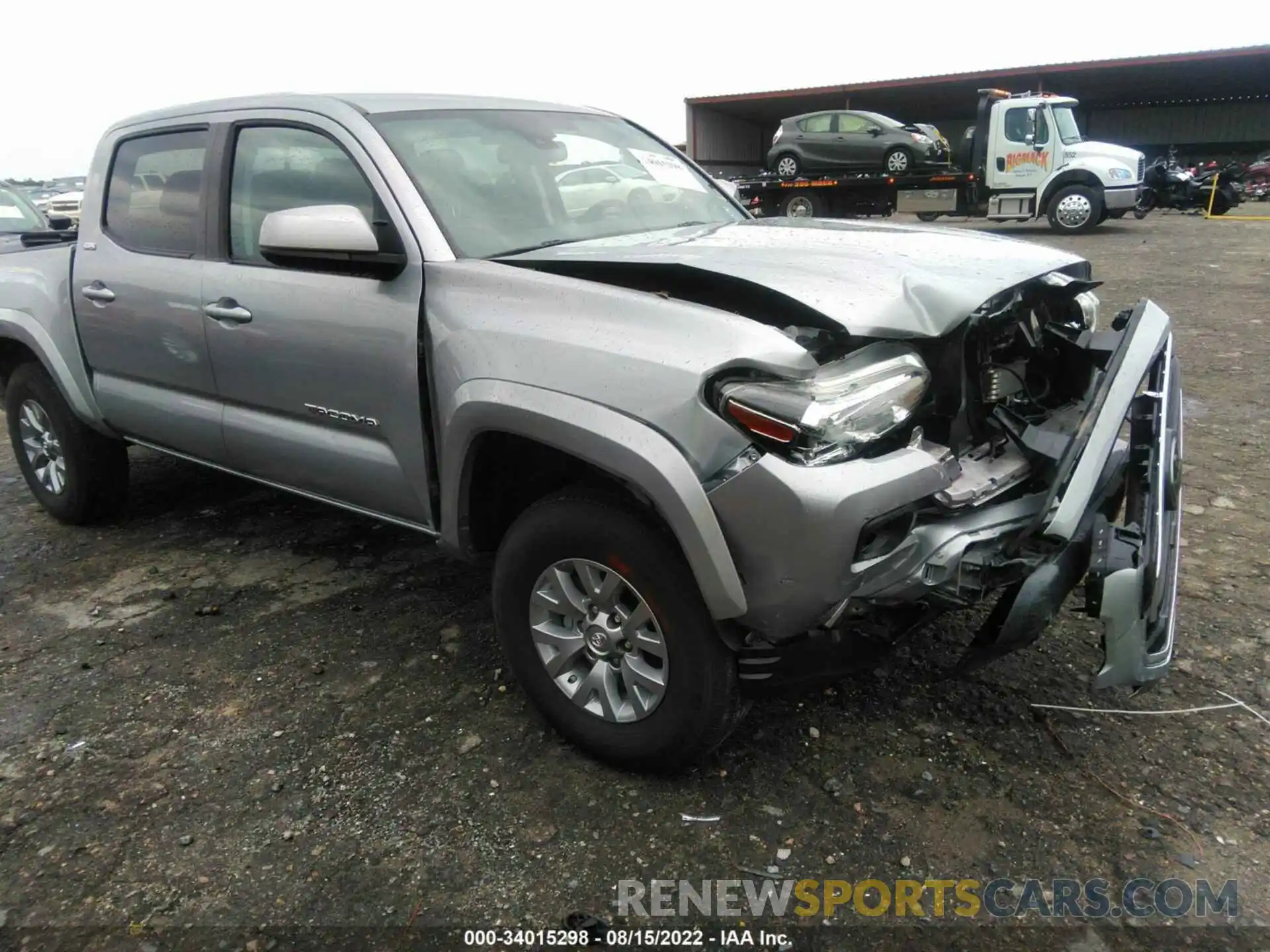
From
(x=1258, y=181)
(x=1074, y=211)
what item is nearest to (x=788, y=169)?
(x=1074, y=211)

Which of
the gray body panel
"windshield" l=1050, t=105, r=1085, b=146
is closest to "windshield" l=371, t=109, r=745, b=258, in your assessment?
the gray body panel

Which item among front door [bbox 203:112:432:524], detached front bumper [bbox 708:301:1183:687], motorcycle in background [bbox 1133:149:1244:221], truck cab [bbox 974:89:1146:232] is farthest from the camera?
motorcycle in background [bbox 1133:149:1244:221]

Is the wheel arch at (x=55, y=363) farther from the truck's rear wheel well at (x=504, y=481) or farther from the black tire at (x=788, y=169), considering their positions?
the black tire at (x=788, y=169)

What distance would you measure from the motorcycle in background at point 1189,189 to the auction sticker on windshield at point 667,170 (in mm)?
17160

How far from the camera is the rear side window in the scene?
3.52 meters

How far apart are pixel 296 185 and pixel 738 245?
62.3 inches

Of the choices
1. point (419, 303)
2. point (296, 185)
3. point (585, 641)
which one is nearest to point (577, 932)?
point (585, 641)

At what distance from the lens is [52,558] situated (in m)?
4.25

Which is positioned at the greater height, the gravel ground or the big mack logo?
the big mack logo

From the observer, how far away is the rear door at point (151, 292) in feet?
11.4

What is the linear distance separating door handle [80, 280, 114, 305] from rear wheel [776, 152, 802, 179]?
17.4 meters

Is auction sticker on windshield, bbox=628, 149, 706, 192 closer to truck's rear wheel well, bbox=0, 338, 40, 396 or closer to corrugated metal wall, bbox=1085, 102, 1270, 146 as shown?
truck's rear wheel well, bbox=0, 338, 40, 396

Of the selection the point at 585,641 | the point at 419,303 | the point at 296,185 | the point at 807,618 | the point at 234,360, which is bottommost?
the point at 585,641

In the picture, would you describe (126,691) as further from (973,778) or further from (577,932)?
(973,778)
